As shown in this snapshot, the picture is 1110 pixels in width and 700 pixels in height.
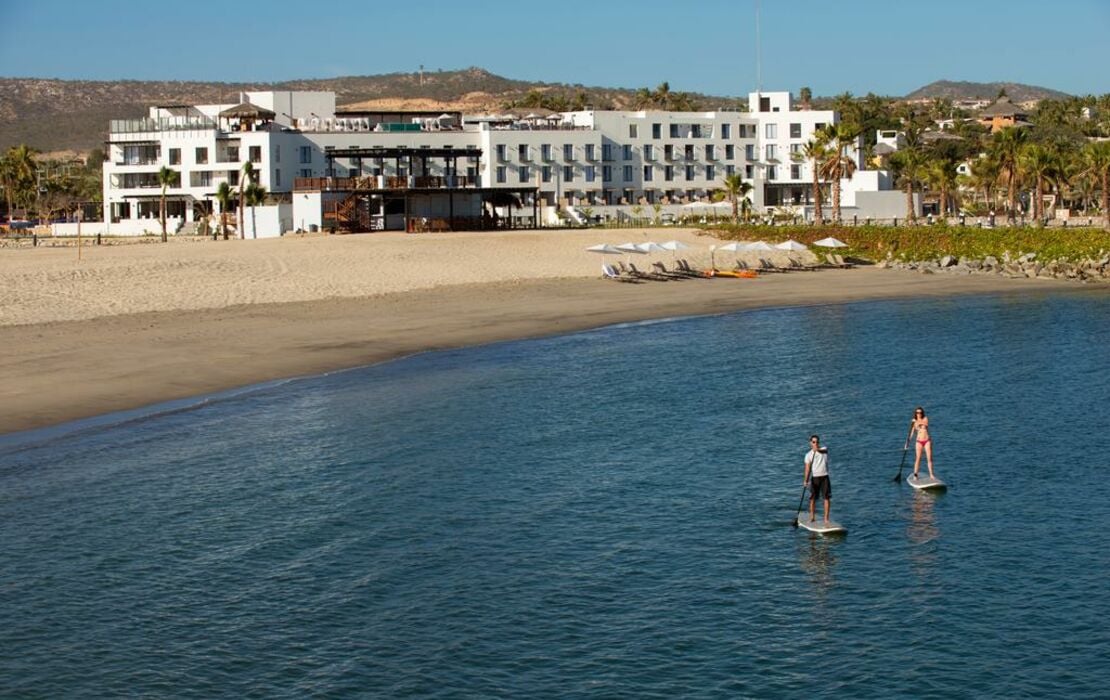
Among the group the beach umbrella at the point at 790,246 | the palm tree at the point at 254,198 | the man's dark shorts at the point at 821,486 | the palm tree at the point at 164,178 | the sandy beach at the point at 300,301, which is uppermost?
the palm tree at the point at 164,178

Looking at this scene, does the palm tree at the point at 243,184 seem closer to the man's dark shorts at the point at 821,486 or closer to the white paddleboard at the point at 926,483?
the white paddleboard at the point at 926,483

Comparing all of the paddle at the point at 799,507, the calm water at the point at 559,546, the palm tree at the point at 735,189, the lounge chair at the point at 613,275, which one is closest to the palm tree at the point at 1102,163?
the palm tree at the point at 735,189

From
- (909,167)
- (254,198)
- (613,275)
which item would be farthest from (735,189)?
(613,275)

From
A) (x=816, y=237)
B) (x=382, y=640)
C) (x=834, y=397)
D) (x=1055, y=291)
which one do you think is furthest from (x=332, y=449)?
(x=816, y=237)

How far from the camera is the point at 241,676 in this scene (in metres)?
19.8

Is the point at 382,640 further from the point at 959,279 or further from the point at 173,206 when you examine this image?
the point at 173,206

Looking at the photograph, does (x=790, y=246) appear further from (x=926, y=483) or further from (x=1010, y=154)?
(x=926, y=483)

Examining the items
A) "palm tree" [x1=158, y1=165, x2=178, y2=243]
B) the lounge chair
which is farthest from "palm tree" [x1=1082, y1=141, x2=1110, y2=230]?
"palm tree" [x1=158, y1=165, x2=178, y2=243]

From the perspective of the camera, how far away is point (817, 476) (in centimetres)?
2736

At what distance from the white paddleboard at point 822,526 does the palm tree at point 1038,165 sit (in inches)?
3765

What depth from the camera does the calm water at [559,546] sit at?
66.3 feet

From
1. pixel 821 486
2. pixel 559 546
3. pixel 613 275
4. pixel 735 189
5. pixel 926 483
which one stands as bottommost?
pixel 559 546

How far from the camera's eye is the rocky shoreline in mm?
83625

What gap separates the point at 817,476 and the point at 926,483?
4.33 meters
